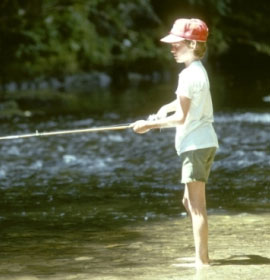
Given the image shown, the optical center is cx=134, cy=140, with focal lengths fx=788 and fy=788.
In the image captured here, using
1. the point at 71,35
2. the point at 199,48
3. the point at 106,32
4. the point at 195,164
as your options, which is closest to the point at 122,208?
the point at 195,164

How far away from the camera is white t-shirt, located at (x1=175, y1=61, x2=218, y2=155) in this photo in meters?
4.03

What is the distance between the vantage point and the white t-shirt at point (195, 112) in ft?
13.2

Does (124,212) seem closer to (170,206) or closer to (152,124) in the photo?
(170,206)

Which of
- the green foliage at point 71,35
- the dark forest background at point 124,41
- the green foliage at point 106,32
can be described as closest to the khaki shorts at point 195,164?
the dark forest background at point 124,41

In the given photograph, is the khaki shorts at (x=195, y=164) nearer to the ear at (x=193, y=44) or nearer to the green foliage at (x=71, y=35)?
the ear at (x=193, y=44)

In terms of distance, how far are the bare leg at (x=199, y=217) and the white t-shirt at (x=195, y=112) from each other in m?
0.23

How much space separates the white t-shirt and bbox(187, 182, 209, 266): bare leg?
0.23 meters

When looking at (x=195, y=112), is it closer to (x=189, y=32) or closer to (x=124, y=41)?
(x=189, y=32)

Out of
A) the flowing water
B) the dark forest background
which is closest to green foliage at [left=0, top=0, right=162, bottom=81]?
the dark forest background

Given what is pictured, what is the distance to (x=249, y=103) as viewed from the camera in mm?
16406

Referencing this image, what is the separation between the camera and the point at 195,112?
13.3 ft

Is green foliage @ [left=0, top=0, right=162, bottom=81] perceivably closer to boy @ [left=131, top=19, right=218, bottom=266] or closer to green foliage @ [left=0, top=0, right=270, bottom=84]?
green foliage @ [left=0, top=0, right=270, bottom=84]

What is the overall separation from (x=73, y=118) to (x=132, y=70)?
430 inches

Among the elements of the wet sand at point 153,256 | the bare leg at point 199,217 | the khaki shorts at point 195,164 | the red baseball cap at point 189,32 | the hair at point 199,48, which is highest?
the red baseball cap at point 189,32
